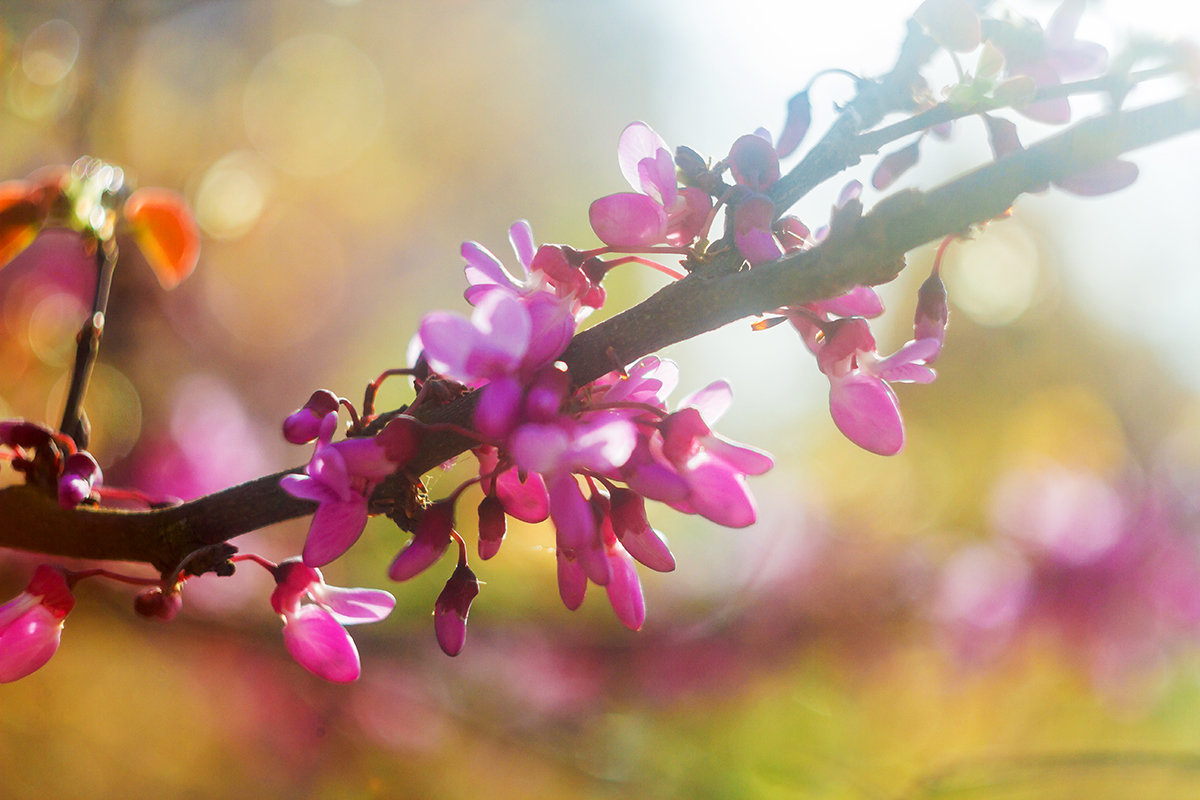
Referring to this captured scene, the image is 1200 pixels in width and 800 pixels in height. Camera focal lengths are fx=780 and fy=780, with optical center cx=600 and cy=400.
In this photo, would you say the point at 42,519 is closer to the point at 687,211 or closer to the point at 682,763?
the point at 687,211

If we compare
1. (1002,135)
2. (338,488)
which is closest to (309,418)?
(338,488)

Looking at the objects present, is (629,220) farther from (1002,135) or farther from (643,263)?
(1002,135)

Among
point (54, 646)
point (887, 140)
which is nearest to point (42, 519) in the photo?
point (54, 646)

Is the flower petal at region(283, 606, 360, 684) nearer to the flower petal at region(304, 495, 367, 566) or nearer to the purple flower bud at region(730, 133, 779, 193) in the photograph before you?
the flower petal at region(304, 495, 367, 566)

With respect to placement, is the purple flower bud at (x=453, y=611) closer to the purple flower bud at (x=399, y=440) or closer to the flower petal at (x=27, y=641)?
the purple flower bud at (x=399, y=440)

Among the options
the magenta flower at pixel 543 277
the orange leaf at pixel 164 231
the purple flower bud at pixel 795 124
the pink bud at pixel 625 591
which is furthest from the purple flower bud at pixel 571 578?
the orange leaf at pixel 164 231

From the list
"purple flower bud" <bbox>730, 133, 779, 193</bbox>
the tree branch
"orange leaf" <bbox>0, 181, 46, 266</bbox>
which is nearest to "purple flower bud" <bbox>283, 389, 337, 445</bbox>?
the tree branch

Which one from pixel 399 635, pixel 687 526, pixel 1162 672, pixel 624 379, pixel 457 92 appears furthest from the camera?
pixel 457 92
